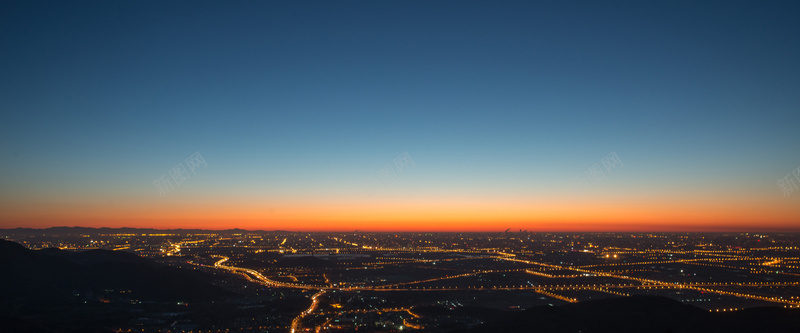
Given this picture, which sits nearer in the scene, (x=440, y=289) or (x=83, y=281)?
(x=83, y=281)

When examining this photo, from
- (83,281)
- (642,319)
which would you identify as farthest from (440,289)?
(83,281)

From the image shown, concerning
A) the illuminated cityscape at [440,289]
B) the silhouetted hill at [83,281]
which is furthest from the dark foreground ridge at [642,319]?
the silhouetted hill at [83,281]

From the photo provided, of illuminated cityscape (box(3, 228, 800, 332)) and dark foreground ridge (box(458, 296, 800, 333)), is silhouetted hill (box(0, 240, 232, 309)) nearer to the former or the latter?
illuminated cityscape (box(3, 228, 800, 332))

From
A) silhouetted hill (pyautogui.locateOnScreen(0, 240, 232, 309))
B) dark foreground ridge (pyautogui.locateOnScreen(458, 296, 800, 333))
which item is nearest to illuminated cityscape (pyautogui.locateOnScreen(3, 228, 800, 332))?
silhouetted hill (pyautogui.locateOnScreen(0, 240, 232, 309))

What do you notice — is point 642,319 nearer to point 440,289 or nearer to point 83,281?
point 440,289

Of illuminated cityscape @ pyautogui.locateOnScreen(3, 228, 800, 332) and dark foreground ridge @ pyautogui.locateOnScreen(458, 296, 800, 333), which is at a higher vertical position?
dark foreground ridge @ pyautogui.locateOnScreen(458, 296, 800, 333)

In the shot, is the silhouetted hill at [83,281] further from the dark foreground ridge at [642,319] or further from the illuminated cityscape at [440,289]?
the dark foreground ridge at [642,319]
